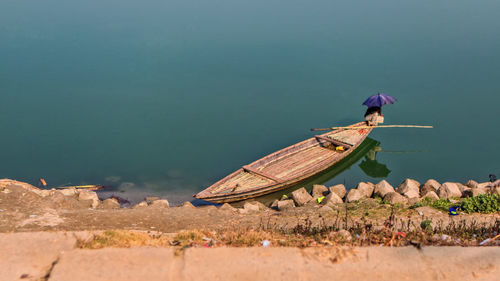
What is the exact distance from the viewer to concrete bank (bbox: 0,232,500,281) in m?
6.77

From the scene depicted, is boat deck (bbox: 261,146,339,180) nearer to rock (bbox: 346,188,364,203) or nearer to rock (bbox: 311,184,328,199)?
rock (bbox: 311,184,328,199)

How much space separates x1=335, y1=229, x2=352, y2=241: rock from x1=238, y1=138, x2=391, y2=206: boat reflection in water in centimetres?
717

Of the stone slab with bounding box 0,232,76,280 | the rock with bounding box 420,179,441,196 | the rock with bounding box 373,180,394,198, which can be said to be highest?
the rock with bounding box 420,179,441,196

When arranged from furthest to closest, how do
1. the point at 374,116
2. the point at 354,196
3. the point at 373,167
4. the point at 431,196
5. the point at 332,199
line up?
1. the point at 374,116
2. the point at 373,167
3. the point at 354,196
4. the point at 332,199
5. the point at 431,196

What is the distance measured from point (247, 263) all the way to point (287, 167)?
Answer: 10.0 meters

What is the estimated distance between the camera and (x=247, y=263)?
7008 millimetres

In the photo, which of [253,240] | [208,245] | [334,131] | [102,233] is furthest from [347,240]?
[334,131]

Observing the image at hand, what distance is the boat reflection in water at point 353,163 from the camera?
16.2 meters

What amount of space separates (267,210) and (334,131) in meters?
7.08

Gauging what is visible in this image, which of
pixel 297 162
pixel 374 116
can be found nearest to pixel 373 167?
pixel 374 116

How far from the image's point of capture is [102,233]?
26.7 feet

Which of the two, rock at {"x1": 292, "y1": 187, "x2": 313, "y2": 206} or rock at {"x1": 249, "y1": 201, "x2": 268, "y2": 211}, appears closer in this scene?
rock at {"x1": 249, "y1": 201, "x2": 268, "y2": 211}

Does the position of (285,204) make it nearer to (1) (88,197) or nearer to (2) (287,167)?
(2) (287,167)

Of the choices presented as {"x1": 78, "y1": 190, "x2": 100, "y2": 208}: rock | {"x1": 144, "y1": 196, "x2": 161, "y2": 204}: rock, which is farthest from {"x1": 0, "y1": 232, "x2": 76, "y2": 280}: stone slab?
{"x1": 144, "y1": 196, "x2": 161, "y2": 204}: rock
